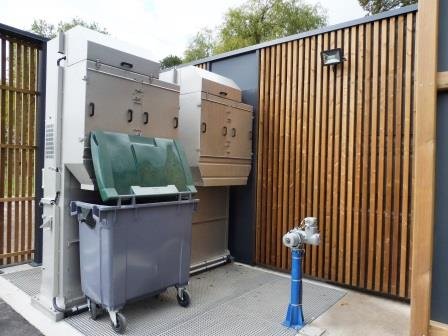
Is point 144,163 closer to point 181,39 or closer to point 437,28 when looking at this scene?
point 437,28

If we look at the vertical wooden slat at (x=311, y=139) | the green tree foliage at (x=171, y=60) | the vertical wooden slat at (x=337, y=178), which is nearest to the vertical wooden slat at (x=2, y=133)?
the vertical wooden slat at (x=311, y=139)

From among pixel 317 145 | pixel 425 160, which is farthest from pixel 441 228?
pixel 317 145

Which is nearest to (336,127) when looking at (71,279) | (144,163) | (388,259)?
(388,259)

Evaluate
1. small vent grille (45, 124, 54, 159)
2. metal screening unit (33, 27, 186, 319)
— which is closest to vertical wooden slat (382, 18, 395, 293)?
metal screening unit (33, 27, 186, 319)

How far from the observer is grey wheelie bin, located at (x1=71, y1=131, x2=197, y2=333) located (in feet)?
9.23

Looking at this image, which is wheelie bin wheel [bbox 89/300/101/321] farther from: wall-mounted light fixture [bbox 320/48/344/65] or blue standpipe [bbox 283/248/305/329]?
wall-mounted light fixture [bbox 320/48/344/65]

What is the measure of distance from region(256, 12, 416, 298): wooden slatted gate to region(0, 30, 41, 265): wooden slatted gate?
3.08m

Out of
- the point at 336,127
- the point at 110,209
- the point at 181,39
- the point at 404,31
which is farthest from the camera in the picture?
the point at 181,39

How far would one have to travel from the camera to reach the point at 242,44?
19984mm

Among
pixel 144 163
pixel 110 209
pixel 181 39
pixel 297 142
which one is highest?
pixel 181 39

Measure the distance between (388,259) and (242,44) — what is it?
18242 mm

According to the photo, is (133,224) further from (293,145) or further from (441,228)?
(293,145)

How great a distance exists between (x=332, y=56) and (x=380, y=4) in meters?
15.0

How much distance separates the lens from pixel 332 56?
407 cm
